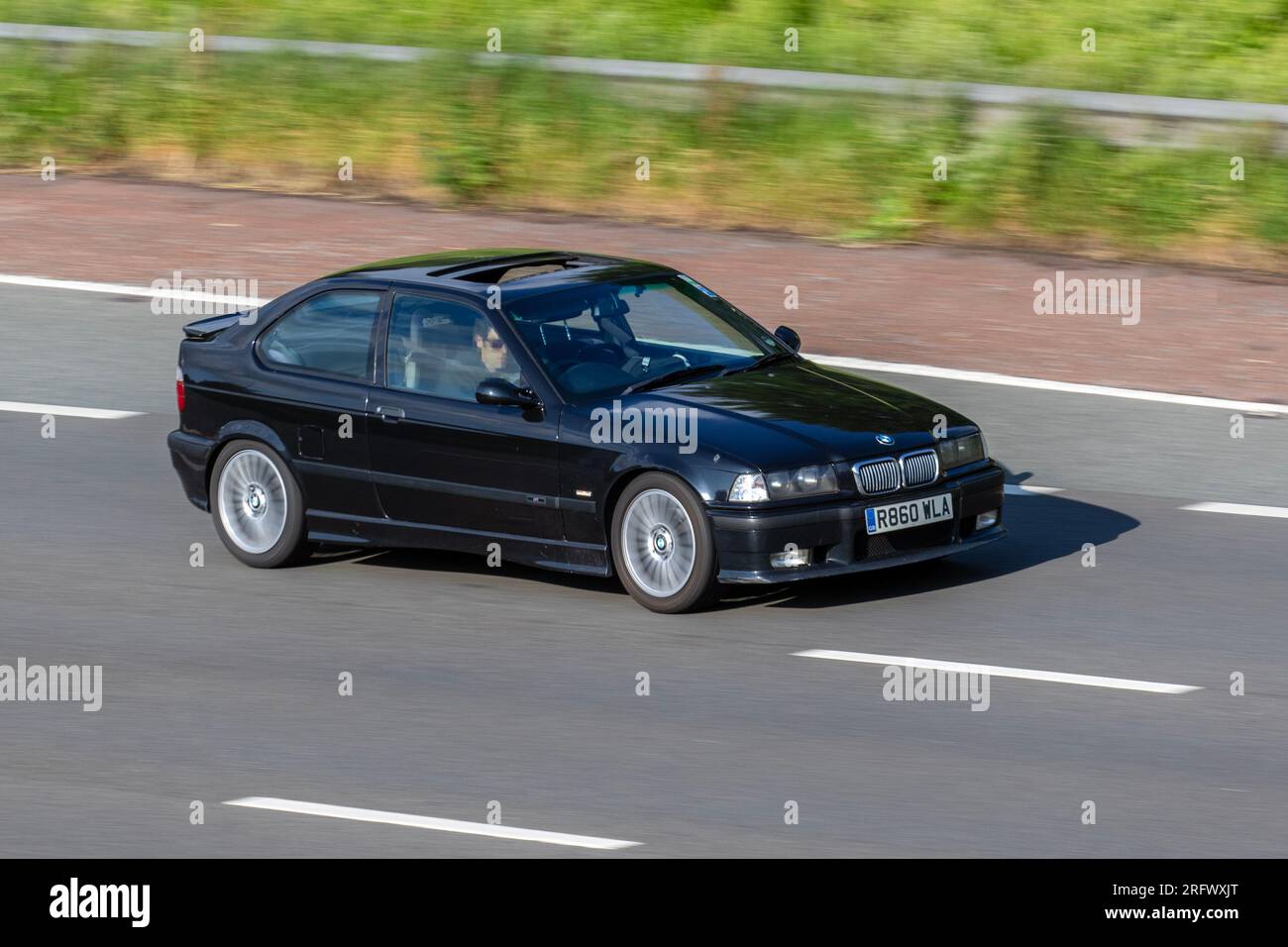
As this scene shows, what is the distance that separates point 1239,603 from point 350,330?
4537 mm

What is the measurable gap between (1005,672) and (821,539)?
1034 millimetres

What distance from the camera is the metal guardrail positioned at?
1753 centimetres

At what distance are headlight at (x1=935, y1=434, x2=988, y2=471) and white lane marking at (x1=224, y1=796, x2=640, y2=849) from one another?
3413mm

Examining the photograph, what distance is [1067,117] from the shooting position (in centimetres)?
1789

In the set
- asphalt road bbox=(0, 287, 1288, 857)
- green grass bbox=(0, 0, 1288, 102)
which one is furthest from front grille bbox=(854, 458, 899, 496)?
green grass bbox=(0, 0, 1288, 102)

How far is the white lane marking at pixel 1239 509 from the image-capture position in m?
11.4

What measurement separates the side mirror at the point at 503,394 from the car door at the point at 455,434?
6 cm

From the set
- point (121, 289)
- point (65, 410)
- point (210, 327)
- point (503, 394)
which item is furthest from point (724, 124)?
point (503, 394)

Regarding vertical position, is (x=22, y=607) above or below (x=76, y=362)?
below

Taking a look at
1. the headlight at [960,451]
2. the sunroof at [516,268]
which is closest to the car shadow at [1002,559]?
the headlight at [960,451]

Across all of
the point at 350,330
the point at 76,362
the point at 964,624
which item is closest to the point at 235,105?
the point at 76,362

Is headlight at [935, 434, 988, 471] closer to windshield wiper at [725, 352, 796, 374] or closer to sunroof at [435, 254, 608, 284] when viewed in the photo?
windshield wiper at [725, 352, 796, 374]

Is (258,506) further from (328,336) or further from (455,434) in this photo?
(455,434)

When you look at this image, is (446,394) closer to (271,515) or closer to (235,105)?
(271,515)
